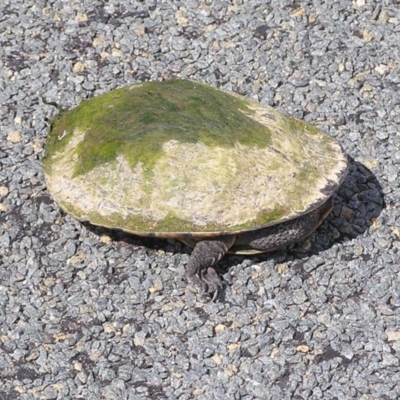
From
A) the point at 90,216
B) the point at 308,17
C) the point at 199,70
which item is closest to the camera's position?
the point at 90,216

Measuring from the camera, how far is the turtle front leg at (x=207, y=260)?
5418 mm

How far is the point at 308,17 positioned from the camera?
24.9 ft

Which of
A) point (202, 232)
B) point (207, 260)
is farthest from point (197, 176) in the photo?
point (207, 260)

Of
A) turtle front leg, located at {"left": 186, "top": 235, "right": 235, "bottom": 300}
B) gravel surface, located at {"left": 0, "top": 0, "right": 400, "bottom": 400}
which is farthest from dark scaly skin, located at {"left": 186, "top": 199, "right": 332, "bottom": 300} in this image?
gravel surface, located at {"left": 0, "top": 0, "right": 400, "bottom": 400}

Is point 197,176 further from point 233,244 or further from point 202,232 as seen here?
point 233,244

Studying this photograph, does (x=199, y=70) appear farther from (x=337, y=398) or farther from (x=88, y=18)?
(x=337, y=398)

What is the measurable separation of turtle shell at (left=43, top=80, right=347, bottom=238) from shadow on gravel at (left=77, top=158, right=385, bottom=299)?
0.43 m

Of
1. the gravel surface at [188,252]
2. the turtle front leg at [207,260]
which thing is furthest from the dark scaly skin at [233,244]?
the gravel surface at [188,252]

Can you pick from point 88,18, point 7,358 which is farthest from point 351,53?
point 7,358

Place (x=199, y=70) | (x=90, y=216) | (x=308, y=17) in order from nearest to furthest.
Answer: (x=90, y=216) → (x=199, y=70) → (x=308, y=17)

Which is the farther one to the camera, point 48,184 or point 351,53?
point 351,53

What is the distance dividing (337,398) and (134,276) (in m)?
1.42

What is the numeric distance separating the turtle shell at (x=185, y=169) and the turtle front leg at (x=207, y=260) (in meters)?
0.18

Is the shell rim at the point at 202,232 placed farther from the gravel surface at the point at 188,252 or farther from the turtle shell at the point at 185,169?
the gravel surface at the point at 188,252
